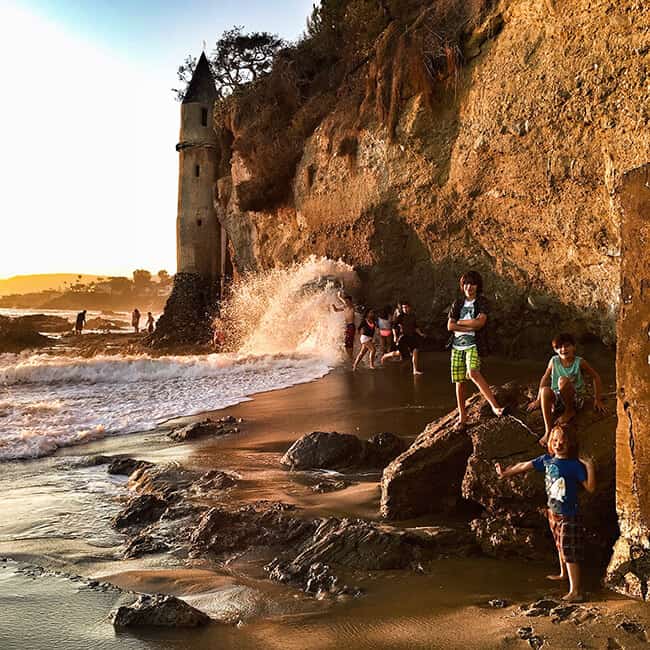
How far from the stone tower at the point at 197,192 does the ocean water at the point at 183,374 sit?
636 centimetres

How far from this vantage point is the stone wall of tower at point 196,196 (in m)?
31.1

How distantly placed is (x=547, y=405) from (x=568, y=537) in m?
1.02

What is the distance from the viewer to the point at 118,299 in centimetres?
12250

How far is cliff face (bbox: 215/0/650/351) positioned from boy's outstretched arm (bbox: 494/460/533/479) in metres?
8.88

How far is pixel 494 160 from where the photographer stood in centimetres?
1424

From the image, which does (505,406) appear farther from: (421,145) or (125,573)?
(421,145)

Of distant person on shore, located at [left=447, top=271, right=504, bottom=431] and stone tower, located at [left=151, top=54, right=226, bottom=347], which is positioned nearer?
distant person on shore, located at [left=447, top=271, right=504, bottom=431]

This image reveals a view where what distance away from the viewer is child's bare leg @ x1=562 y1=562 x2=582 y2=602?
3125mm

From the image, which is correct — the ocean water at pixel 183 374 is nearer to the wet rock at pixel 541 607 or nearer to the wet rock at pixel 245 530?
the wet rock at pixel 245 530

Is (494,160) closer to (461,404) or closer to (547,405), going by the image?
(461,404)

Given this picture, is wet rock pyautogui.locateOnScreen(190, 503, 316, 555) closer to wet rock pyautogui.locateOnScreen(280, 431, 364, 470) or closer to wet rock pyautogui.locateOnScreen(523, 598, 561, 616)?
wet rock pyautogui.locateOnScreen(280, 431, 364, 470)

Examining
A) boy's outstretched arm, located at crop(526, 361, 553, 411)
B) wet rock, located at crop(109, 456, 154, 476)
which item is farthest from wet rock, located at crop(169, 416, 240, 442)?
boy's outstretched arm, located at crop(526, 361, 553, 411)

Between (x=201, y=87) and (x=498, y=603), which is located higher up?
(x=201, y=87)

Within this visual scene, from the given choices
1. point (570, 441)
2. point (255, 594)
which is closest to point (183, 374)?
point (255, 594)
